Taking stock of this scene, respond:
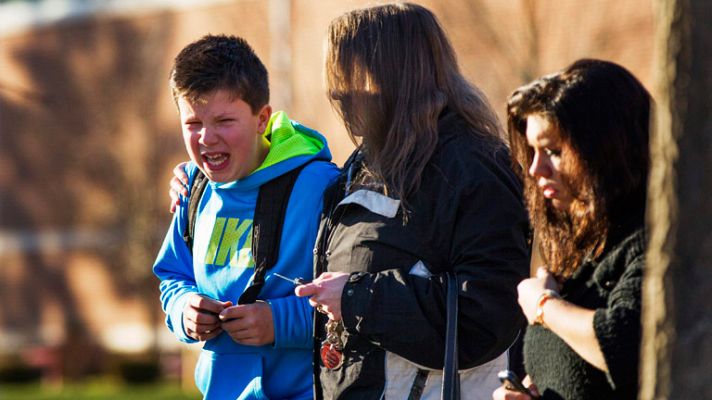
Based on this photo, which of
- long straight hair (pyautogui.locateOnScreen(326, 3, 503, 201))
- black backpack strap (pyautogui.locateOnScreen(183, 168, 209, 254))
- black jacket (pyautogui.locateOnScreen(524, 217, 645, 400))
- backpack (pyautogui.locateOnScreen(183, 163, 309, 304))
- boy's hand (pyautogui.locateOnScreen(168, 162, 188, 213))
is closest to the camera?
black jacket (pyautogui.locateOnScreen(524, 217, 645, 400))

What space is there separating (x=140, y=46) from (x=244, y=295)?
2526 cm

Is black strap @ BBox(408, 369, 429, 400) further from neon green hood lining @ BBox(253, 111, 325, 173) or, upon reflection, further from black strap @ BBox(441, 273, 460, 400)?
neon green hood lining @ BBox(253, 111, 325, 173)

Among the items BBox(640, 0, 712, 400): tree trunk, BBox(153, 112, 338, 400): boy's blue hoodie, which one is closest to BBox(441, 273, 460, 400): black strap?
BBox(153, 112, 338, 400): boy's blue hoodie

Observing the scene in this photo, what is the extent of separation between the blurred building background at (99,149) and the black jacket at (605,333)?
60.0 feet

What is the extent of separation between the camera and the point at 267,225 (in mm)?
4309

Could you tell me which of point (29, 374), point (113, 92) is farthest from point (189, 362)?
point (113, 92)

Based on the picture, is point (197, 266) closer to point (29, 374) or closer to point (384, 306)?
point (384, 306)

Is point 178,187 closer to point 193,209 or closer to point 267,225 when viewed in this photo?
point 193,209

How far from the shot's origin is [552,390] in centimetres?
329

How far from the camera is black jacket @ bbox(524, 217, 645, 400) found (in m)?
3.04

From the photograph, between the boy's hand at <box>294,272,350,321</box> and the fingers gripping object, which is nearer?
the boy's hand at <box>294,272,350,321</box>

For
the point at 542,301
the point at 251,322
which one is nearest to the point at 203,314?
the point at 251,322

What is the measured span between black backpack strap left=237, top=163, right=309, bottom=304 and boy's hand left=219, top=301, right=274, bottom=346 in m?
0.09

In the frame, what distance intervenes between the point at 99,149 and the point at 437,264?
87.1 feet
